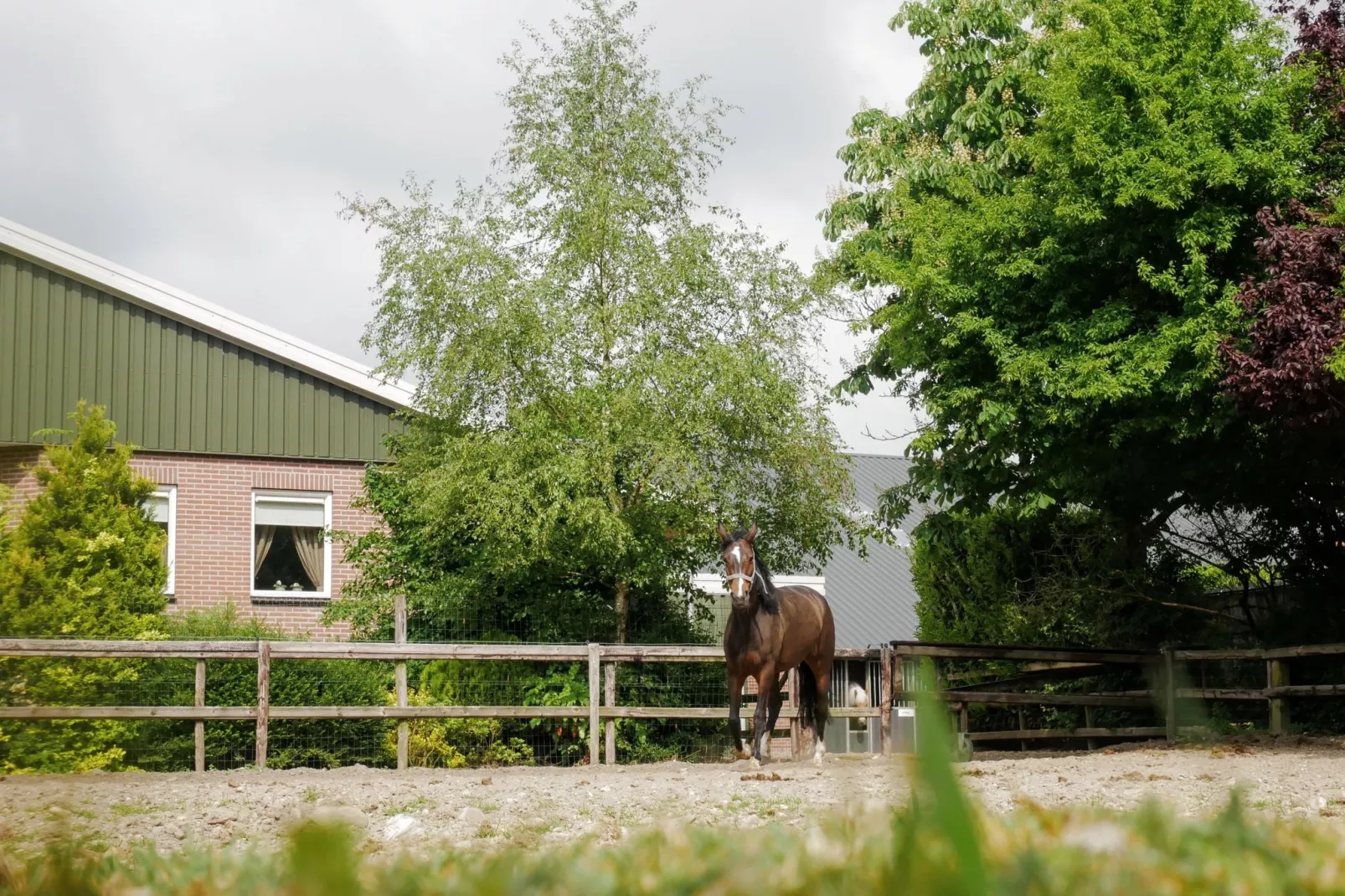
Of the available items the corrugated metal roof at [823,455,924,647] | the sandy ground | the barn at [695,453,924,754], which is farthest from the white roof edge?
the corrugated metal roof at [823,455,924,647]

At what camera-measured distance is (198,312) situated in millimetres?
19531

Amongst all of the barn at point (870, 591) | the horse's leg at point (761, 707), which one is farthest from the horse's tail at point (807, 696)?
the barn at point (870, 591)

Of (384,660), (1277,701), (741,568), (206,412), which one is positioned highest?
(206,412)

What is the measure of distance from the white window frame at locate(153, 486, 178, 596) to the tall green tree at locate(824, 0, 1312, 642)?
9.93 metres

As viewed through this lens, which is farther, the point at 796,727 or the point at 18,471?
the point at 18,471

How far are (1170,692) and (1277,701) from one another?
120 cm

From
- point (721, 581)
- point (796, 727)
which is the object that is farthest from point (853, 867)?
point (721, 581)

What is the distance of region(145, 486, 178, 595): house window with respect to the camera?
18844 mm

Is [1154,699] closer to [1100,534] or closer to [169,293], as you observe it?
[1100,534]

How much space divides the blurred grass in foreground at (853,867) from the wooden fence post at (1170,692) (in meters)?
14.2

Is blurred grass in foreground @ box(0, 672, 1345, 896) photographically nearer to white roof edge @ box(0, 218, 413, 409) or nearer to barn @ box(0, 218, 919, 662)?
barn @ box(0, 218, 919, 662)

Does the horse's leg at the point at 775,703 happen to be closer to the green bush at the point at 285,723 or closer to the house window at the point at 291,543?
the green bush at the point at 285,723

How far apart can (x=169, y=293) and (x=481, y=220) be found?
5668 millimetres

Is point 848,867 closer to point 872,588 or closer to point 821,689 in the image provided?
point 821,689
